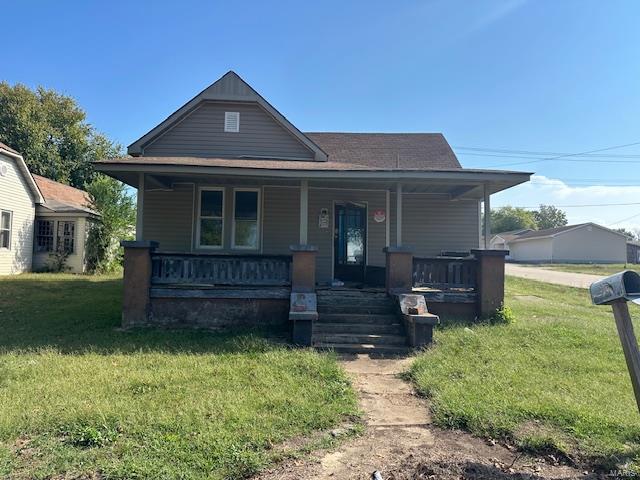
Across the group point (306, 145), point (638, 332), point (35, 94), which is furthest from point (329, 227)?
point (35, 94)

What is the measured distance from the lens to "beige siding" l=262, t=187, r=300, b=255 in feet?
36.1

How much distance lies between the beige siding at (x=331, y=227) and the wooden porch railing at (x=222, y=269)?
2.91 meters

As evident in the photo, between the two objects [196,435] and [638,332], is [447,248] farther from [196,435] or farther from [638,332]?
[196,435]

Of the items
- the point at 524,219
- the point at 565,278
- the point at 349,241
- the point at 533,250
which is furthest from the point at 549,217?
the point at 349,241

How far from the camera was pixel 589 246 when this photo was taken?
4544 centimetres

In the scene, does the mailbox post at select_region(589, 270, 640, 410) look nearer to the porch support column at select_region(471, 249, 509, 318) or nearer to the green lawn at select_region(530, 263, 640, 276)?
the porch support column at select_region(471, 249, 509, 318)

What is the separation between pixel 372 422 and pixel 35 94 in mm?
36503

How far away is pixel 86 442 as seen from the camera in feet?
11.5

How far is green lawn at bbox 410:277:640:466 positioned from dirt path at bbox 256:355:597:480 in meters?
0.23

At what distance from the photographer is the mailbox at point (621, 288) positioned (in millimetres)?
3313

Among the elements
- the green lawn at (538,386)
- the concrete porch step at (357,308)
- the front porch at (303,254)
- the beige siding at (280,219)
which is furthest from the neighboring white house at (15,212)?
the green lawn at (538,386)

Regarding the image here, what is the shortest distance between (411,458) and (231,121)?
386 inches

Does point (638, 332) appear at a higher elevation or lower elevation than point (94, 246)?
lower

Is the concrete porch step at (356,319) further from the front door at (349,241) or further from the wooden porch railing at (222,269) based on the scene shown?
the front door at (349,241)
